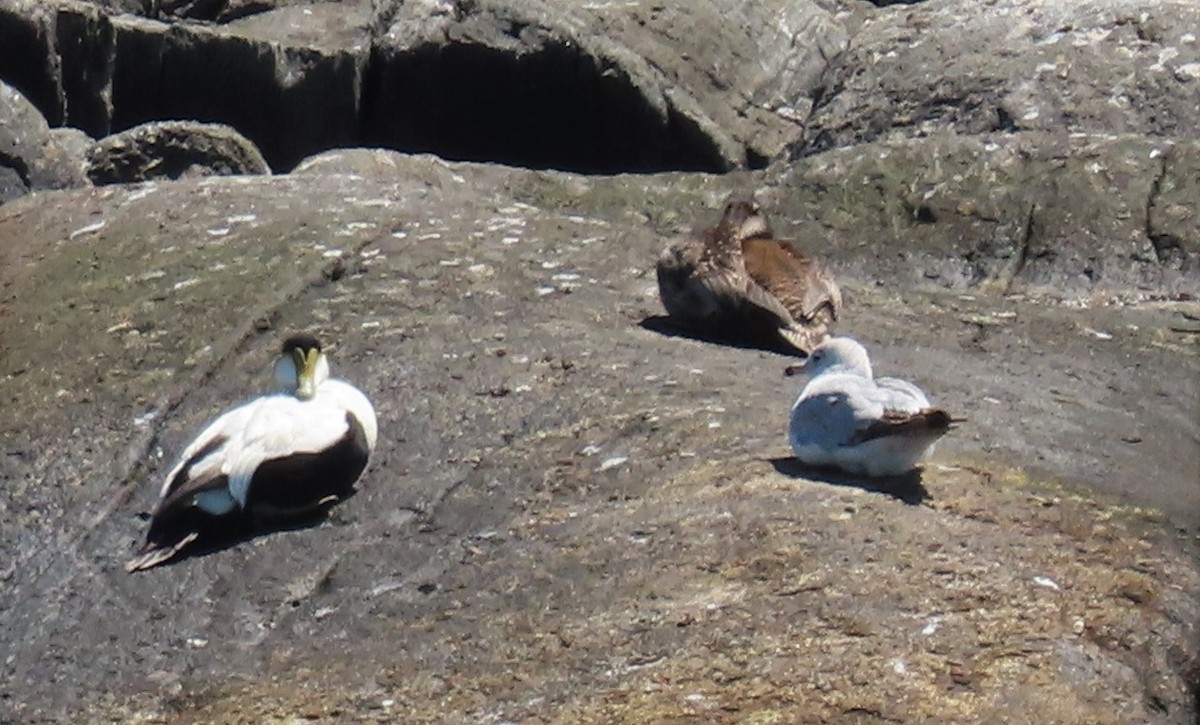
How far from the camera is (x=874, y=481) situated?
6512mm

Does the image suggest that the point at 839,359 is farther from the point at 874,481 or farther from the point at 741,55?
the point at 741,55

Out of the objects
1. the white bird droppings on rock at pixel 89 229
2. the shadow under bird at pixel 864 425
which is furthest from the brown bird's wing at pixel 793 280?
the white bird droppings on rock at pixel 89 229

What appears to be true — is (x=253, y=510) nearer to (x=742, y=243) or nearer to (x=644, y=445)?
(x=644, y=445)

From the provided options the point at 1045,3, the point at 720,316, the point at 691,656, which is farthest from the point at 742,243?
the point at 1045,3

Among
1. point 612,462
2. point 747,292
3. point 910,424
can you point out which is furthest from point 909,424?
point 747,292

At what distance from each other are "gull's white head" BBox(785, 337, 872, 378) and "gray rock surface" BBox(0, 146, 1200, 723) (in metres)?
0.25

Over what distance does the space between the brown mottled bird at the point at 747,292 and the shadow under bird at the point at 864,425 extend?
6.05ft

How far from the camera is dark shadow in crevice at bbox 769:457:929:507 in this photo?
21.1 feet

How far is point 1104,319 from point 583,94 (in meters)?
4.21

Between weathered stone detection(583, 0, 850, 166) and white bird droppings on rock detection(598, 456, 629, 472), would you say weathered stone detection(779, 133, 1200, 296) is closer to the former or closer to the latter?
weathered stone detection(583, 0, 850, 166)

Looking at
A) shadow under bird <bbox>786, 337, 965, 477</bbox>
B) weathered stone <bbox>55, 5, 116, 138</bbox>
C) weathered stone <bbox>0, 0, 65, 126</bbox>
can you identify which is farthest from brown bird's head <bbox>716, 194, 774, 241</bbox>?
weathered stone <bbox>55, 5, 116, 138</bbox>

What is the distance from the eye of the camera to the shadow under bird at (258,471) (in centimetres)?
697

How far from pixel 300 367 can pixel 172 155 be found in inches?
184

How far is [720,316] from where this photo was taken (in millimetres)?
8609
